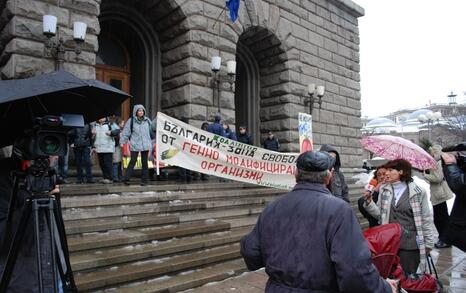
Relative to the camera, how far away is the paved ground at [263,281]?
511cm

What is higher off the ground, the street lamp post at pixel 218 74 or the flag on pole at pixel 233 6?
the flag on pole at pixel 233 6

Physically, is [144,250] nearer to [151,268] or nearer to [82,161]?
[151,268]

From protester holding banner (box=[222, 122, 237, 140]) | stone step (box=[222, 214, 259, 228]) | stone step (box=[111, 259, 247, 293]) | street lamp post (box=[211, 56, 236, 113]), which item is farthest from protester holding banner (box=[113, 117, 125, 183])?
stone step (box=[111, 259, 247, 293])

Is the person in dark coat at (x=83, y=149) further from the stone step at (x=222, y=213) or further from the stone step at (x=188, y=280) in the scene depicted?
the stone step at (x=188, y=280)

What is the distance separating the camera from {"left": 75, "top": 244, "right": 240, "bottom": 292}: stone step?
4.63 metres

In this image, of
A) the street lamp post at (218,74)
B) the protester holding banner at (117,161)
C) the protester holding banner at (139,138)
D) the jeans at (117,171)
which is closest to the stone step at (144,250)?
the protester holding banner at (139,138)

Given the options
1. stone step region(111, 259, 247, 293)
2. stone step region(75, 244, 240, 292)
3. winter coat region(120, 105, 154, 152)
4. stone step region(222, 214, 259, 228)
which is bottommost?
stone step region(111, 259, 247, 293)

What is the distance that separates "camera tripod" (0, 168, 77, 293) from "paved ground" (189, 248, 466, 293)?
2240mm

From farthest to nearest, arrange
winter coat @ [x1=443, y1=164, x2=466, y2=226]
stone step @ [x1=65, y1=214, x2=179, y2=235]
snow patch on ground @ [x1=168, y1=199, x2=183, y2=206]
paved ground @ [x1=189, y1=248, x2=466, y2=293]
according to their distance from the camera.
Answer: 1. snow patch on ground @ [x1=168, y1=199, x2=183, y2=206]
2. stone step @ [x1=65, y1=214, x2=179, y2=235]
3. paved ground @ [x1=189, y1=248, x2=466, y2=293]
4. winter coat @ [x1=443, y1=164, x2=466, y2=226]

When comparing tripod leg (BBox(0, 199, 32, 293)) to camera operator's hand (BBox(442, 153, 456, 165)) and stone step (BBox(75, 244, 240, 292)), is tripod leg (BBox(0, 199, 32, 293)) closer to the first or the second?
stone step (BBox(75, 244, 240, 292))

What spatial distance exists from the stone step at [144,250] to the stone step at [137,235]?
0.07 metres

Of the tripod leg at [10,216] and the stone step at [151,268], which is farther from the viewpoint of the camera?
the stone step at [151,268]

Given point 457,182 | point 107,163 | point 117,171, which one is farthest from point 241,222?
point 457,182

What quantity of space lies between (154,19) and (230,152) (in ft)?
16.9
